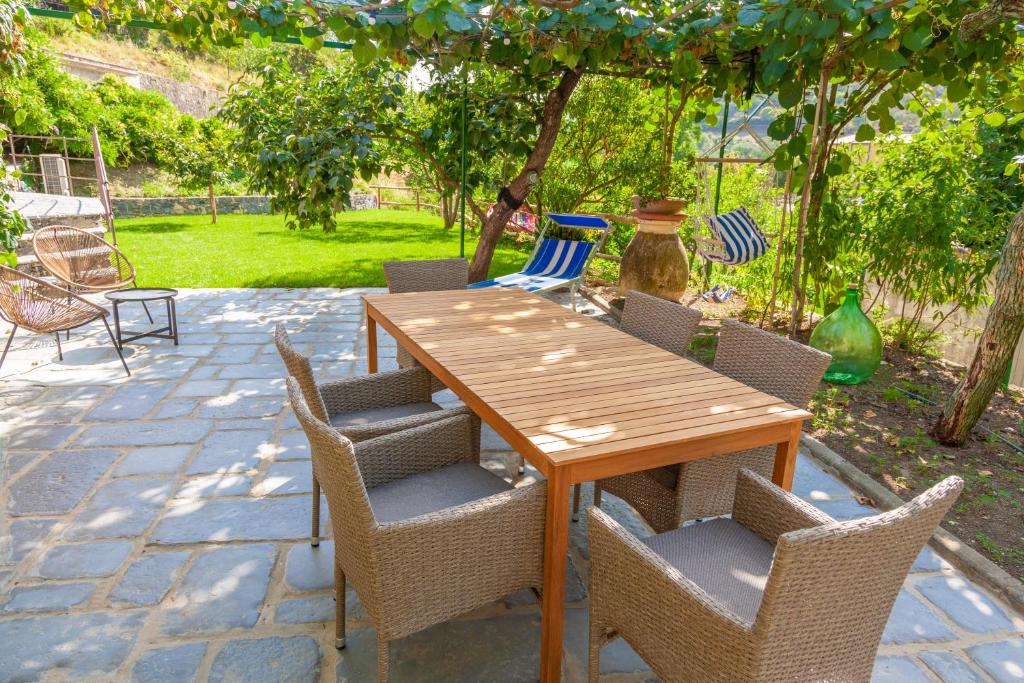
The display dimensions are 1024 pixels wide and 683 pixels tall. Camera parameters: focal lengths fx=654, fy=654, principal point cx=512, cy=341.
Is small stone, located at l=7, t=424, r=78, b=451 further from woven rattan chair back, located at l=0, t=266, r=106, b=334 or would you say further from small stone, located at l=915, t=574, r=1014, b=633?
small stone, located at l=915, t=574, r=1014, b=633

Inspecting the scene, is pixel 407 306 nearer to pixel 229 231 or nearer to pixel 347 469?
pixel 347 469

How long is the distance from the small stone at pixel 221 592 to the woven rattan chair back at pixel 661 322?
1.88m

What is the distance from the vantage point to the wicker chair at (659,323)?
9.55 feet

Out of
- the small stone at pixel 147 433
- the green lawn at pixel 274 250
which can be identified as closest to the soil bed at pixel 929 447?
the small stone at pixel 147 433

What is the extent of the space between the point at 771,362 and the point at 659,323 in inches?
26.5

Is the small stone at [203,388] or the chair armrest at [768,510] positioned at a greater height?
the chair armrest at [768,510]

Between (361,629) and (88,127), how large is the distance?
18295 millimetres

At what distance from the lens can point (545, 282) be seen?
581cm

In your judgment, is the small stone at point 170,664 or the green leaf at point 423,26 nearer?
the small stone at point 170,664

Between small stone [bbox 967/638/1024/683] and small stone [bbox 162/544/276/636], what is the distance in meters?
2.35

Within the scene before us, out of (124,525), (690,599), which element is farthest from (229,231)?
(690,599)

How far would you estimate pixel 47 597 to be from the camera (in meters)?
2.28

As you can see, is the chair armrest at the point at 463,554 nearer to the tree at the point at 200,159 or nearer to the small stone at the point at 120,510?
the small stone at the point at 120,510

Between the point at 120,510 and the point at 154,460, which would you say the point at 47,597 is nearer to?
the point at 120,510
